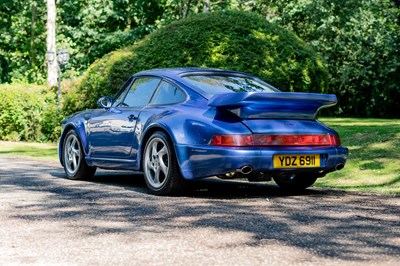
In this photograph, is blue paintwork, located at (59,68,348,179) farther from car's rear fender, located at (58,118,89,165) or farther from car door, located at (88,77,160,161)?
car's rear fender, located at (58,118,89,165)

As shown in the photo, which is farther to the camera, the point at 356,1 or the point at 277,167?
the point at 356,1

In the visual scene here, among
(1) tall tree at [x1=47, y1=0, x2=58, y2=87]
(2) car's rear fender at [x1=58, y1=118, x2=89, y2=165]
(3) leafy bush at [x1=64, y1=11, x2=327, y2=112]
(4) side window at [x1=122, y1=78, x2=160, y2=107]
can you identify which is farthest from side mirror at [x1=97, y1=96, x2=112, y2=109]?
(1) tall tree at [x1=47, y1=0, x2=58, y2=87]

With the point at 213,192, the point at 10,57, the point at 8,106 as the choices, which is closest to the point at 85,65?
the point at 10,57

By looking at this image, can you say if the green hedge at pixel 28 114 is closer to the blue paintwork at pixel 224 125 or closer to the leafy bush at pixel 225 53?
the leafy bush at pixel 225 53

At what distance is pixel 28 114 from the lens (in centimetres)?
2180

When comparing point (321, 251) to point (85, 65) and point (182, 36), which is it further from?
point (85, 65)

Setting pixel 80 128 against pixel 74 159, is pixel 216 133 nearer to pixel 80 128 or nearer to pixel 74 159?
pixel 80 128

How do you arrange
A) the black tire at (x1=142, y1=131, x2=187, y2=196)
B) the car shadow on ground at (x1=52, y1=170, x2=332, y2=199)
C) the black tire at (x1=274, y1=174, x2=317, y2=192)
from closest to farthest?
the black tire at (x1=142, y1=131, x2=187, y2=196) → the car shadow on ground at (x1=52, y1=170, x2=332, y2=199) → the black tire at (x1=274, y1=174, x2=317, y2=192)

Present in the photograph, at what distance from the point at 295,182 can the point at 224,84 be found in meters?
1.47

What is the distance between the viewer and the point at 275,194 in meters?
8.85

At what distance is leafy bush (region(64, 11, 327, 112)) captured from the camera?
17188 mm

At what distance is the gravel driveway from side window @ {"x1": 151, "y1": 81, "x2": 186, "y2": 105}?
3.56 feet

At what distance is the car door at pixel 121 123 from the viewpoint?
9180 mm

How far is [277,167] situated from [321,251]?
9.19 ft
